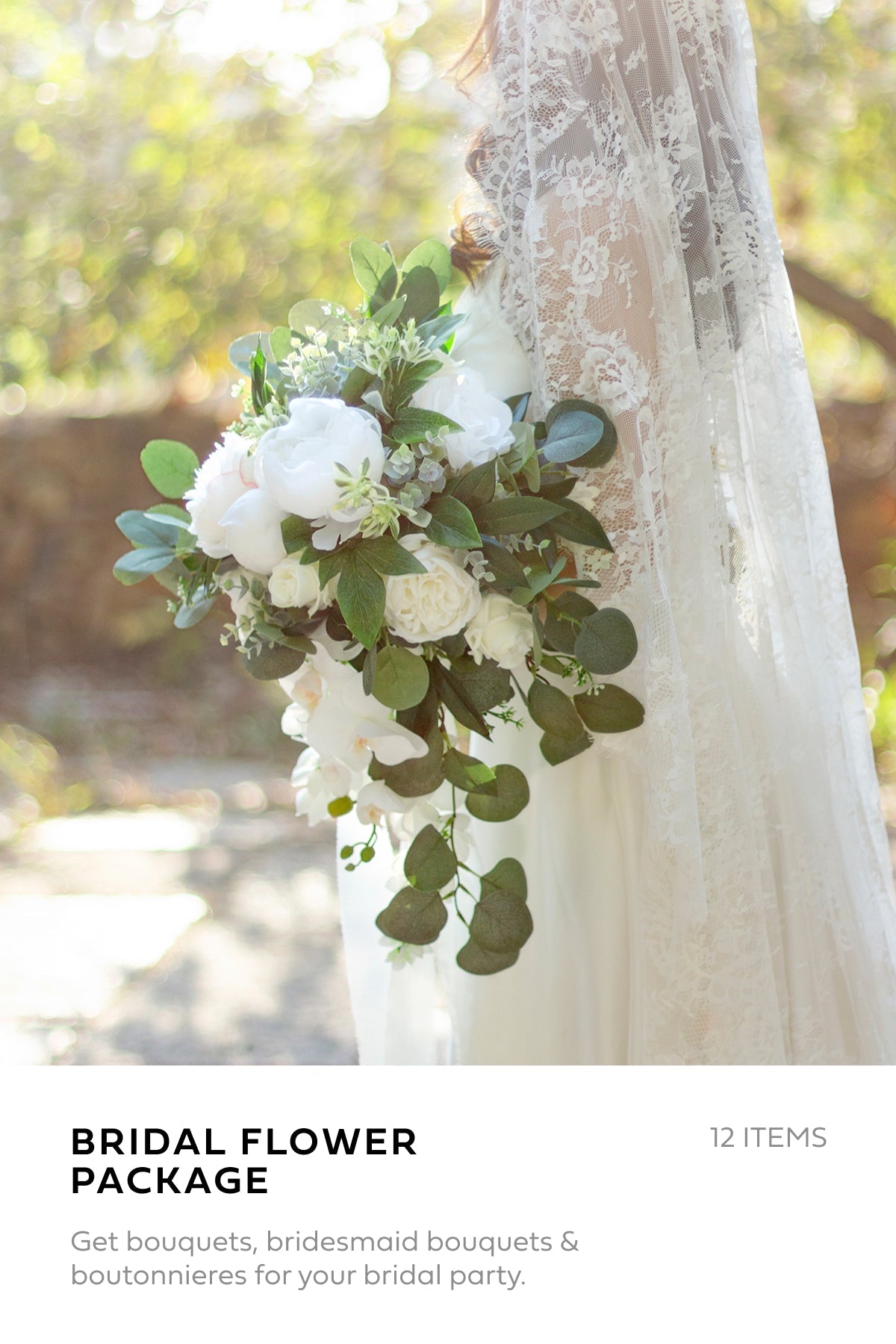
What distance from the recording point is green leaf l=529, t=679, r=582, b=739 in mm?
1288

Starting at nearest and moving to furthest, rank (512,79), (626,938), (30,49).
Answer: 1. (512,79)
2. (626,938)
3. (30,49)

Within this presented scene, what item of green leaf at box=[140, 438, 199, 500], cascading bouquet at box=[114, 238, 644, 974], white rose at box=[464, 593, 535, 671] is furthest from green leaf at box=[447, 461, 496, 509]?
green leaf at box=[140, 438, 199, 500]

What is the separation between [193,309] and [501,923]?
16.7 ft

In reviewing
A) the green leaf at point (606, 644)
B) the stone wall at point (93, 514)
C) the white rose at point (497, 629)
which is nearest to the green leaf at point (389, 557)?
the white rose at point (497, 629)

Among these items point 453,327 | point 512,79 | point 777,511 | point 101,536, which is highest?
point 101,536

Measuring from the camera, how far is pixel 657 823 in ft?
4.35

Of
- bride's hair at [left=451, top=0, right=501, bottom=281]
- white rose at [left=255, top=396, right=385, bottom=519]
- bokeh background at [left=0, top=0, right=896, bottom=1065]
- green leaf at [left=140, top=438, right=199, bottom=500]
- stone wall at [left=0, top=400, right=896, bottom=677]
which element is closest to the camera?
white rose at [left=255, top=396, right=385, bottom=519]

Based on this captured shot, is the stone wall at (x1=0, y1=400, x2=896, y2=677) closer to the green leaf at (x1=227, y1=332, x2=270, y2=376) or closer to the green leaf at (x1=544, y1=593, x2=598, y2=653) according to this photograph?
the green leaf at (x1=227, y1=332, x2=270, y2=376)

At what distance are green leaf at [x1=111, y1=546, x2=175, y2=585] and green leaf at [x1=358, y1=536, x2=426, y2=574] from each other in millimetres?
362

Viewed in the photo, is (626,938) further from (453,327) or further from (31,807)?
(31,807)

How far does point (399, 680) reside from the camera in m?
1.20

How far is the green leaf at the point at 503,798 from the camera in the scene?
1.34m
